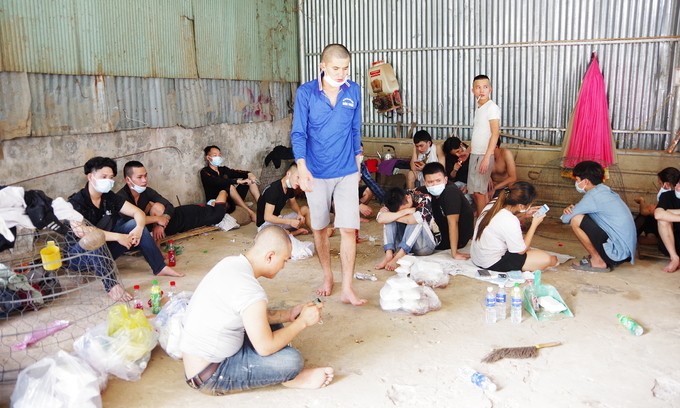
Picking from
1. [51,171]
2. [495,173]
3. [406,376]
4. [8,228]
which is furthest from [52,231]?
[495,173]

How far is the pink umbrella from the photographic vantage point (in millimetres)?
7094

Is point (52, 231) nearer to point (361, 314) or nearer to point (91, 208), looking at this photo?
point (91, 208)

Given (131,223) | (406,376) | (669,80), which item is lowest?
(406,376)

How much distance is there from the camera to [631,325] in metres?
3.92

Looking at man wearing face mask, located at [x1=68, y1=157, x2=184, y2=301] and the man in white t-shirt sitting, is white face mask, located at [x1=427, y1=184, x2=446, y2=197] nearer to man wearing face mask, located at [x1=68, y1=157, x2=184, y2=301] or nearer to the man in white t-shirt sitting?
man wearing face mask, located at [x1=68, y1=157, x2=184, y2=301]

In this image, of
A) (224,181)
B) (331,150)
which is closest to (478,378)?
(331,150)

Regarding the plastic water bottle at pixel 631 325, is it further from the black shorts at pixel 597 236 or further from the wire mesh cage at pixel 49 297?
the wire mesh cage at pixel 49 297

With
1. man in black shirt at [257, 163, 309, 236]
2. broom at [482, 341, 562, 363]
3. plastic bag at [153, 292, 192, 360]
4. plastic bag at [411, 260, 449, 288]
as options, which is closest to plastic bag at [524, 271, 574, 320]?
broom at [482, 341, 562, 363]

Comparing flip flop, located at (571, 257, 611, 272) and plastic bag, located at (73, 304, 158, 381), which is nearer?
plastic bag, located at (73, 304, 158, 381)

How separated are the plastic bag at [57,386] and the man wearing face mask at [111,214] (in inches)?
74.1

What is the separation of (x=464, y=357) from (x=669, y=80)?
5.18 metres

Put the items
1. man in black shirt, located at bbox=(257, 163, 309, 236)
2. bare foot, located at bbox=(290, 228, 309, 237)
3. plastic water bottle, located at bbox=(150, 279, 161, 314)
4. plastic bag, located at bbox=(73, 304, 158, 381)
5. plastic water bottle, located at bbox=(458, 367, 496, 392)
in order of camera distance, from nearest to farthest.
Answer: plastic water bottle, located at bbox=(458, 367, 496, 392), plastic bag, located at bbox=(73, 304, 158, 381), plastic water bottle, located at bbox=(150, 279, 161, 314), man in black shirt, located at bbox=(257, 163, 309, 236), bare foot, located at bbox=(290, 228, 309, 237)

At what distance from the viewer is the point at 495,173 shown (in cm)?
753

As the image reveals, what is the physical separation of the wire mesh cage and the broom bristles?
2.46 m
